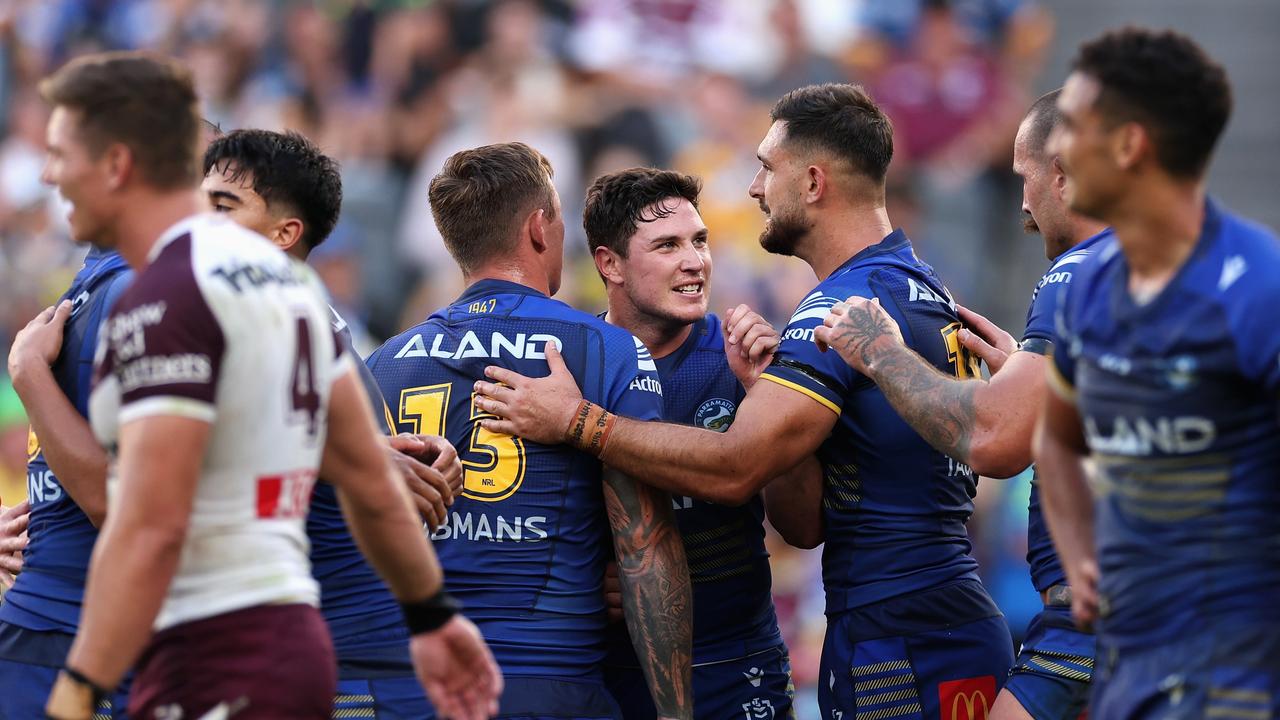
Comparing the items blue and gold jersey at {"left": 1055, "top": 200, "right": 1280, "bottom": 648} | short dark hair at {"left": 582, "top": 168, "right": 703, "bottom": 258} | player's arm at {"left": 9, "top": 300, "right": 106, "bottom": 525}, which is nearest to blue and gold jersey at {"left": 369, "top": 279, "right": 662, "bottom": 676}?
short dark hair at {"left": 582, "top": 168, "right": 703, "bottom": 258}

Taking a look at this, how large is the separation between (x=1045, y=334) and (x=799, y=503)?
128 centimetres

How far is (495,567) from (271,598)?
68.8 inches

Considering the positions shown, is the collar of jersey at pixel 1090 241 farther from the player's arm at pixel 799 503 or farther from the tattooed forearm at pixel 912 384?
the player's arm at pixel 799 503

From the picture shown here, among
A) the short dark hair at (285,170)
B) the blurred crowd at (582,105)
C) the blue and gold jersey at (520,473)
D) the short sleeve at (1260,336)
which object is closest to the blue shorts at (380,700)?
the blue and gold jersey at (520,473)

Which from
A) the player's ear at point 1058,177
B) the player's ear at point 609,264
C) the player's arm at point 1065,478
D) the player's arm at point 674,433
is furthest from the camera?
the player's ear at point 609,264

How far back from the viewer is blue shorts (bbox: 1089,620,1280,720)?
3.71m

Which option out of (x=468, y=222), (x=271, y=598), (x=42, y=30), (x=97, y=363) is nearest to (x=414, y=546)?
(x=271, y=598)

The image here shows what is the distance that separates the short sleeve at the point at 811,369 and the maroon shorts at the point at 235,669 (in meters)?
2.54

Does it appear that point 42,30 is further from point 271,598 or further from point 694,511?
point 271,598

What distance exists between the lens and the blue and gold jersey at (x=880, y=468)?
19.2 feet

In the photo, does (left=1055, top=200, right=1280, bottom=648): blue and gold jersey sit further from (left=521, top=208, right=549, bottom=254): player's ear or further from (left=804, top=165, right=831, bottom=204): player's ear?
(left=521, top=208, right=549, bottom=254): player's ear

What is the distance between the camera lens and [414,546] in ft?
13.8

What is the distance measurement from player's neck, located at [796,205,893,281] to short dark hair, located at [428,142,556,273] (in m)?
1.18

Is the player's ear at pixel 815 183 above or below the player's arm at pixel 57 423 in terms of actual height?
above
